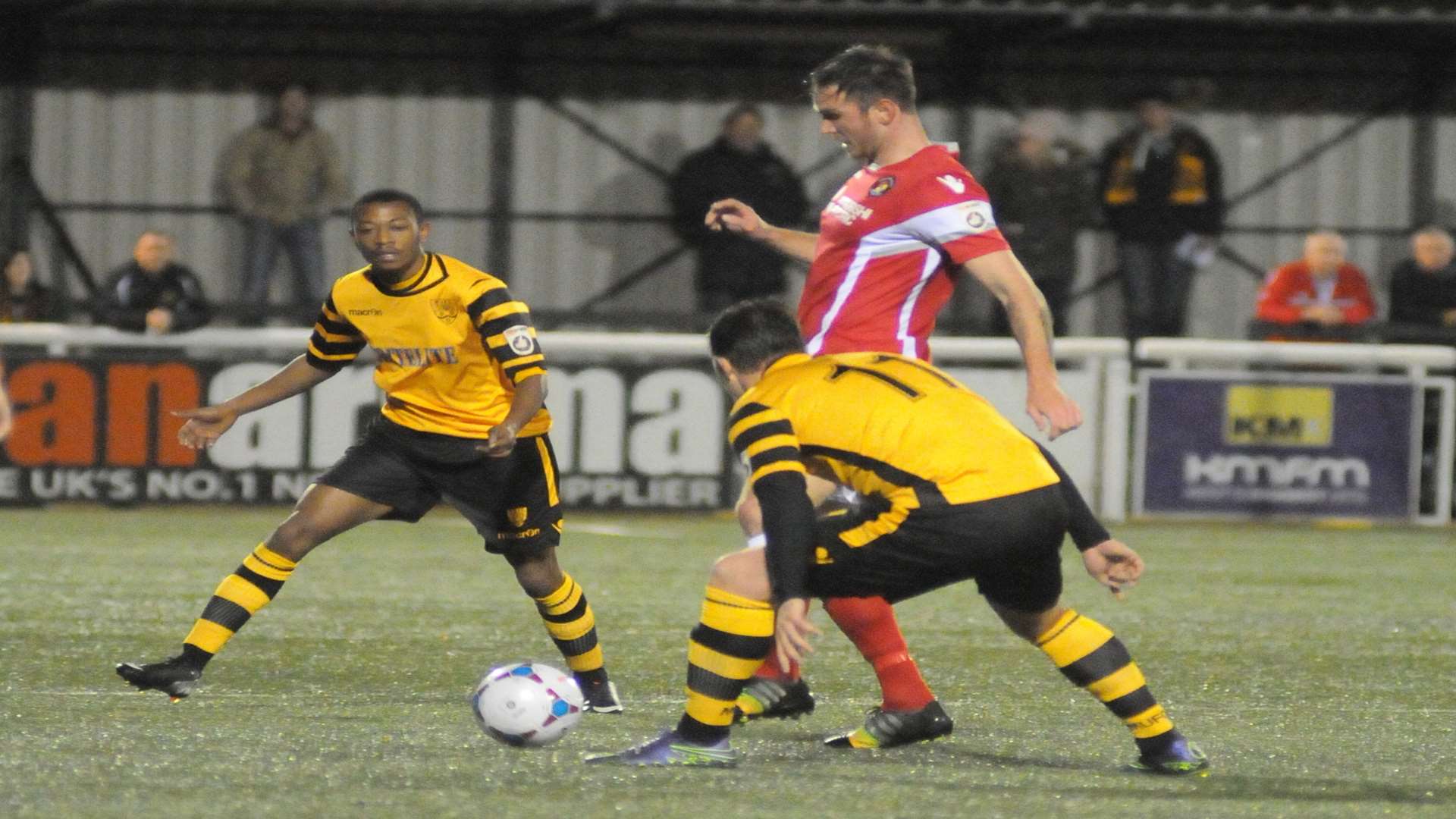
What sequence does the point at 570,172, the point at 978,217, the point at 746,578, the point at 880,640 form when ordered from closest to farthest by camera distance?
the point at 746,578 < the point at 978,217 < the point at 880,640 < the point at 570,172

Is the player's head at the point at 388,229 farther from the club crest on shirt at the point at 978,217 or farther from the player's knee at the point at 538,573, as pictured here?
the club crest on shirt at the point at 978,217

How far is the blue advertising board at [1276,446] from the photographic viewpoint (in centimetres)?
1269

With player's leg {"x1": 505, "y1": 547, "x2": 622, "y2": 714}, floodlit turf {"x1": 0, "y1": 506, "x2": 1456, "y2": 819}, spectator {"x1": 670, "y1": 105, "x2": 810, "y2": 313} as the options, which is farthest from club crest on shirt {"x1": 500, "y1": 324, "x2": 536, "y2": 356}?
spectator {"x1": 670, "y1": 105, "x2": 810, "y2": 313}

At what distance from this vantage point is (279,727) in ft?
18.6

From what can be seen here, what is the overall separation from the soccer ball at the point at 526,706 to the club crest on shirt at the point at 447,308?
1142 mm

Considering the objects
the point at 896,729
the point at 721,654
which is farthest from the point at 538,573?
the point at 721,654

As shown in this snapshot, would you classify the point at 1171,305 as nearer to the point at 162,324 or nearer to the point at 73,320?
the point at 162,324

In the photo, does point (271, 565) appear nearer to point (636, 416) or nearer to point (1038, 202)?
point (636, 416)

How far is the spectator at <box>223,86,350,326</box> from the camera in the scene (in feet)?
48.1

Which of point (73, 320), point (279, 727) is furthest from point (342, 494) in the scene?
point (73, 320)

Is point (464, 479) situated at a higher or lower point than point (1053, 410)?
lower

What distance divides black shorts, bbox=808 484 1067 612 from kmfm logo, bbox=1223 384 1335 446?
316 inches

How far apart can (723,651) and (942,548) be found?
1.73ft

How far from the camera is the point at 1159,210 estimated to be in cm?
1461
